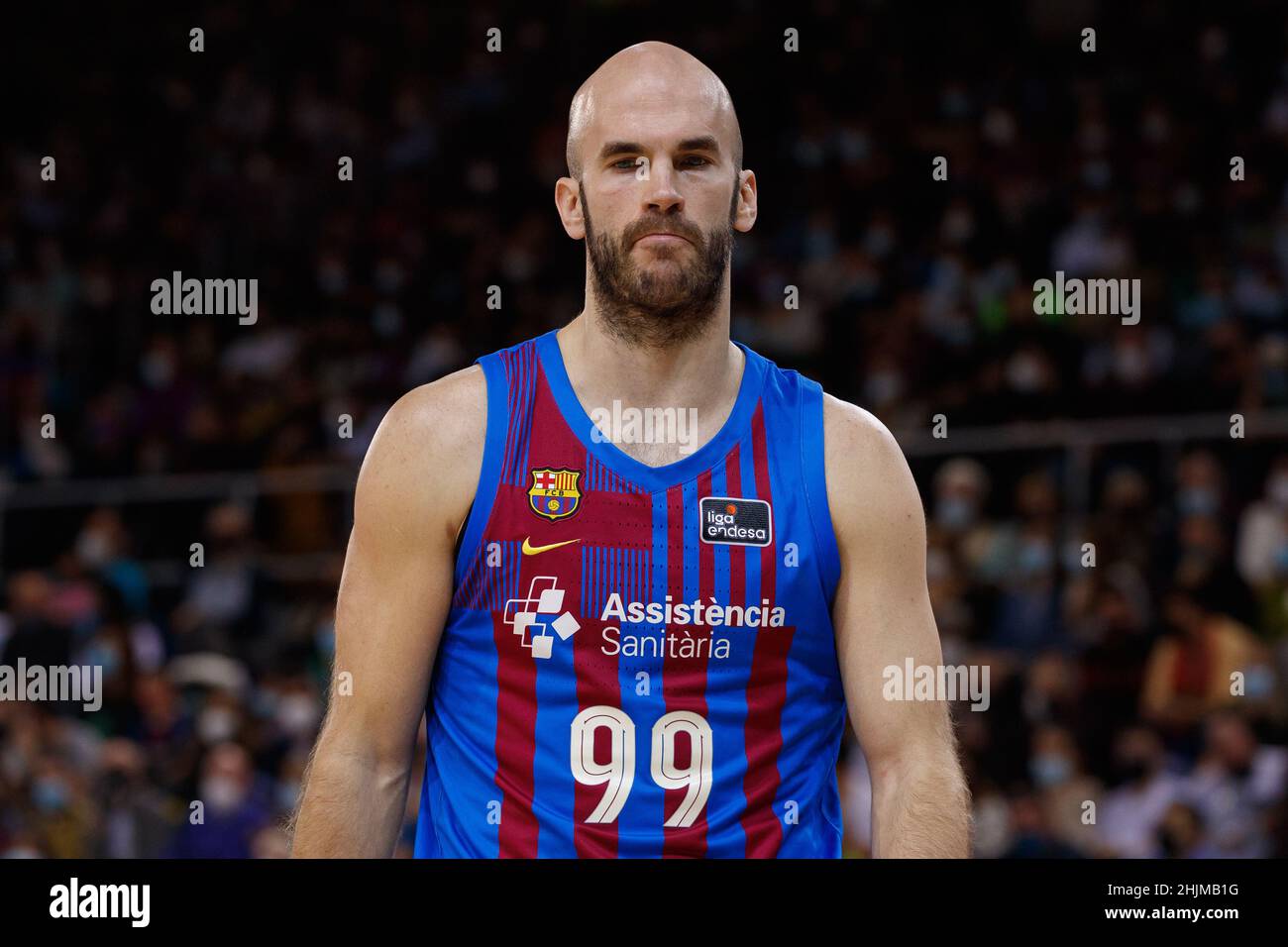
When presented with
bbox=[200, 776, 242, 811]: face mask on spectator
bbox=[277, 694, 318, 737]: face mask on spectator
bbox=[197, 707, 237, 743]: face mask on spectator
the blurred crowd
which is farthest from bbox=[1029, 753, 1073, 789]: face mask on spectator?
bbox=[197, 707, 237, 743]: face mask on spectator

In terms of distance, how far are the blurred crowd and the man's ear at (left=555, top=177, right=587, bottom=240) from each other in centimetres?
516

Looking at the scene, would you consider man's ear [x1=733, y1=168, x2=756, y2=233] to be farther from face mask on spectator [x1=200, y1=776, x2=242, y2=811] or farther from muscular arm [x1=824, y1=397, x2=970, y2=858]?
face mask on spectator [x1=200, y1=776, x2=242, y2=811]

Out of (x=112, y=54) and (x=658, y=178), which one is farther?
(x=112, y=54)

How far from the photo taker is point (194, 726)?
9.96 metres

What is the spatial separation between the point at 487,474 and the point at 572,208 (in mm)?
668

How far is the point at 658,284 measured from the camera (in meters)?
3.98

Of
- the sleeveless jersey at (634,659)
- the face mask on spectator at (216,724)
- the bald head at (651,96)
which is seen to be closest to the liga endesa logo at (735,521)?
the sleeveless jersey at (634,659)

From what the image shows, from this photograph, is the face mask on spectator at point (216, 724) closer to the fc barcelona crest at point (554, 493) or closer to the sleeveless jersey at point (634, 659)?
the sleeveless jersey at point (634, 659)

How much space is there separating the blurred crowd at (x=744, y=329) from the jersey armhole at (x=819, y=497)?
Answer: 16.9 ft

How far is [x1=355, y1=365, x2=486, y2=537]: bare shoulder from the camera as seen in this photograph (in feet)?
12.8
